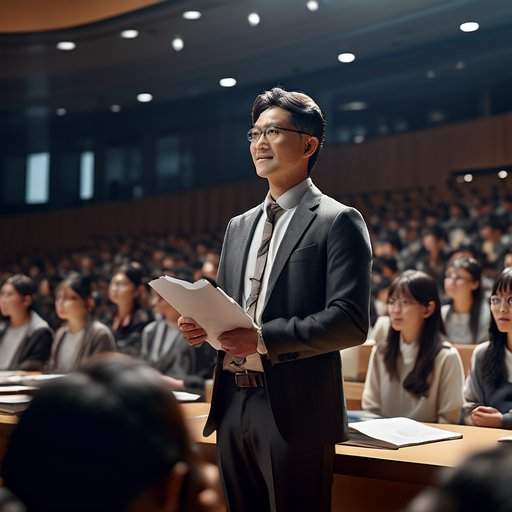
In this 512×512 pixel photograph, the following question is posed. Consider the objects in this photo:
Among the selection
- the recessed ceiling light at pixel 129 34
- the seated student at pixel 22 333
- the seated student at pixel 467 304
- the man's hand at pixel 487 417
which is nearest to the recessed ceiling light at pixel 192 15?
the recessed ceiling light at pixel 129 34

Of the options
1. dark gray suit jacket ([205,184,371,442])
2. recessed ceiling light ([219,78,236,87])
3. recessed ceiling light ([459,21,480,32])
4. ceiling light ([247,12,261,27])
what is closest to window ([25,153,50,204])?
recessed ceiling light ([219,78,236,87])

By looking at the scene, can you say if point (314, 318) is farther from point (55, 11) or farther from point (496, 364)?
point (55, 11)

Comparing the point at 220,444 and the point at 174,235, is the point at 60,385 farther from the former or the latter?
the point at 174,235

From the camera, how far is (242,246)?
1.93 metres

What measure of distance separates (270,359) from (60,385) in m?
1.01

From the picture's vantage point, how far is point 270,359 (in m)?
1.75

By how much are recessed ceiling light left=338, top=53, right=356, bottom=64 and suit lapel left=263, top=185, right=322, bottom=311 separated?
9720 millimetres

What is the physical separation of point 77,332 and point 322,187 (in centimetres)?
895

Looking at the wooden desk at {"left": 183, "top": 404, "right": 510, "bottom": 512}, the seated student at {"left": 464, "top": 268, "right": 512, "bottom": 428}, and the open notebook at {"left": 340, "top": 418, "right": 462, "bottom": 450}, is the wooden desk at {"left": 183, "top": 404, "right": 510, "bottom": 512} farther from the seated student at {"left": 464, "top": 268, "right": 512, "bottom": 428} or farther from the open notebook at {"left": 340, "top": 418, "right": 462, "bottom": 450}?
the seated student at {"left": 464, "top": 268, "right": 512, "bottom": 428}

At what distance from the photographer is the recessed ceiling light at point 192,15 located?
9.41m

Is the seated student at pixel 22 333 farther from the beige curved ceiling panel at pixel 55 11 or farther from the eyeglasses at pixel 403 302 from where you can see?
the beige curved ceiling panel at pixel 55 11

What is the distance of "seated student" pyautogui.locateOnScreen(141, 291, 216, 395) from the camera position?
4242 mm

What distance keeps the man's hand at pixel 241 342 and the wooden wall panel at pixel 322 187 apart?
10.1 meters

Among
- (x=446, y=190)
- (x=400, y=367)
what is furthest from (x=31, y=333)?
(x=446, y=190)
